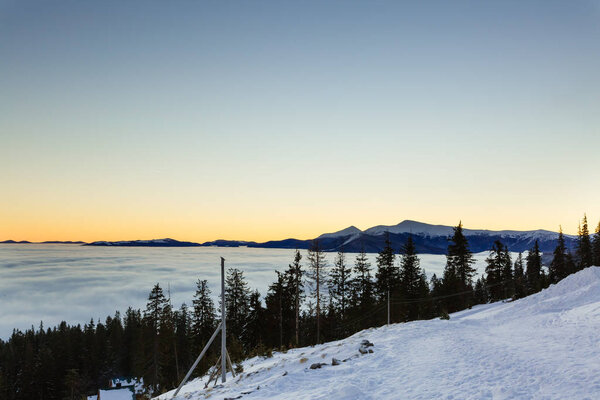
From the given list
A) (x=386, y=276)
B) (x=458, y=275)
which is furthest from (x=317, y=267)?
(x=458, y=275)

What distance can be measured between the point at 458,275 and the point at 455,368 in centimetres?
4180

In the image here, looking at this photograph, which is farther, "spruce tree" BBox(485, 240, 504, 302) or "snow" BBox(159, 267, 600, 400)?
"spruce tree" BBox(485, 240, 504, 302)

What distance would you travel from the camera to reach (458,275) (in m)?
47.5

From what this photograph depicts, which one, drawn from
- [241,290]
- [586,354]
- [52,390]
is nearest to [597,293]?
[586,354]

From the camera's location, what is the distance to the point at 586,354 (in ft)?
34.2

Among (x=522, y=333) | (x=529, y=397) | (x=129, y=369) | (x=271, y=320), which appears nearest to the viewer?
(x=529, y=397)

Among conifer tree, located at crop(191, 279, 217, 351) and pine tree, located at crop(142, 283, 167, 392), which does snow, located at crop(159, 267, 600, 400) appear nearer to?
conifer tree, located at crop(191, 279, 217, 351)

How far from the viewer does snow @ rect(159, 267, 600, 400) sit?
8.27 m

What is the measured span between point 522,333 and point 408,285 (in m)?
28.8

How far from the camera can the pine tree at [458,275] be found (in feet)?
145

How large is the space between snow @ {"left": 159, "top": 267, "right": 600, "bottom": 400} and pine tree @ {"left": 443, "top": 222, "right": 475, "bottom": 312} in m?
26.8

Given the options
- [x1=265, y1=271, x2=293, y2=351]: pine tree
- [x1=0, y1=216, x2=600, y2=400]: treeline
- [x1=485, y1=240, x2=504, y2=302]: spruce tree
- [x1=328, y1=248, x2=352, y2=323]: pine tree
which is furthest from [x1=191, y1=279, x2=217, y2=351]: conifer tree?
[x1=485, y1=240, x2=504, y2=302]: spruce tree

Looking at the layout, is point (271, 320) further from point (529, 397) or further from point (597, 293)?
point (529, 397)

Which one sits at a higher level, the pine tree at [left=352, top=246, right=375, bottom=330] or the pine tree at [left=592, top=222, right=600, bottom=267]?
the pine tree at [left=592, top=222, right=600, bottom=267]
